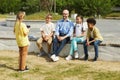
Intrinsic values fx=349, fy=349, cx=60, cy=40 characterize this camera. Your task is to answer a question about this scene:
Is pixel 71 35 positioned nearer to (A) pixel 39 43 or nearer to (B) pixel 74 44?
(B) pixel 74 44

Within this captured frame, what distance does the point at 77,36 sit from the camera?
353 inches

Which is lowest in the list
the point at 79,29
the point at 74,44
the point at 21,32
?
the point at 74,44

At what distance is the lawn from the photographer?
7.06 meters

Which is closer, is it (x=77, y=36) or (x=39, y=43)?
(x=77, y=36)

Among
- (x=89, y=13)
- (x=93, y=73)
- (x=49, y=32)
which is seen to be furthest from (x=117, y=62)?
(x=89, y=13)

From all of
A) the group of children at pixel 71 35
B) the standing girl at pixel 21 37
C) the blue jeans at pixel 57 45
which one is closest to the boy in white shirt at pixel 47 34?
the group of children at pixel 71 35

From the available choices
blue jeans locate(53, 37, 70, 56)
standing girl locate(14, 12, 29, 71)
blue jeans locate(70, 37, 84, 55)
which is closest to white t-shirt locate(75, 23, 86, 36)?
blue jeans locate(70, 37, 84, 55)

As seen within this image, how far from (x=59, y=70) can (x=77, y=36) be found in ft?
5.14

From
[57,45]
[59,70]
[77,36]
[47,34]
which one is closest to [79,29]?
[77,36]

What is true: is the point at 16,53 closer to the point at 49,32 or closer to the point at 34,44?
the point at 34,44

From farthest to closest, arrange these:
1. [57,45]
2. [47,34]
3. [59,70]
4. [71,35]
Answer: [47,34], [71,35], [57,45], [59,70]

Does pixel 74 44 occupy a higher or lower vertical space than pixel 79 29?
lower

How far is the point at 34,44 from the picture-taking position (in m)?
9.62

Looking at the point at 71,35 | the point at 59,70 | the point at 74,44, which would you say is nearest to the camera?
the point at 59,70
